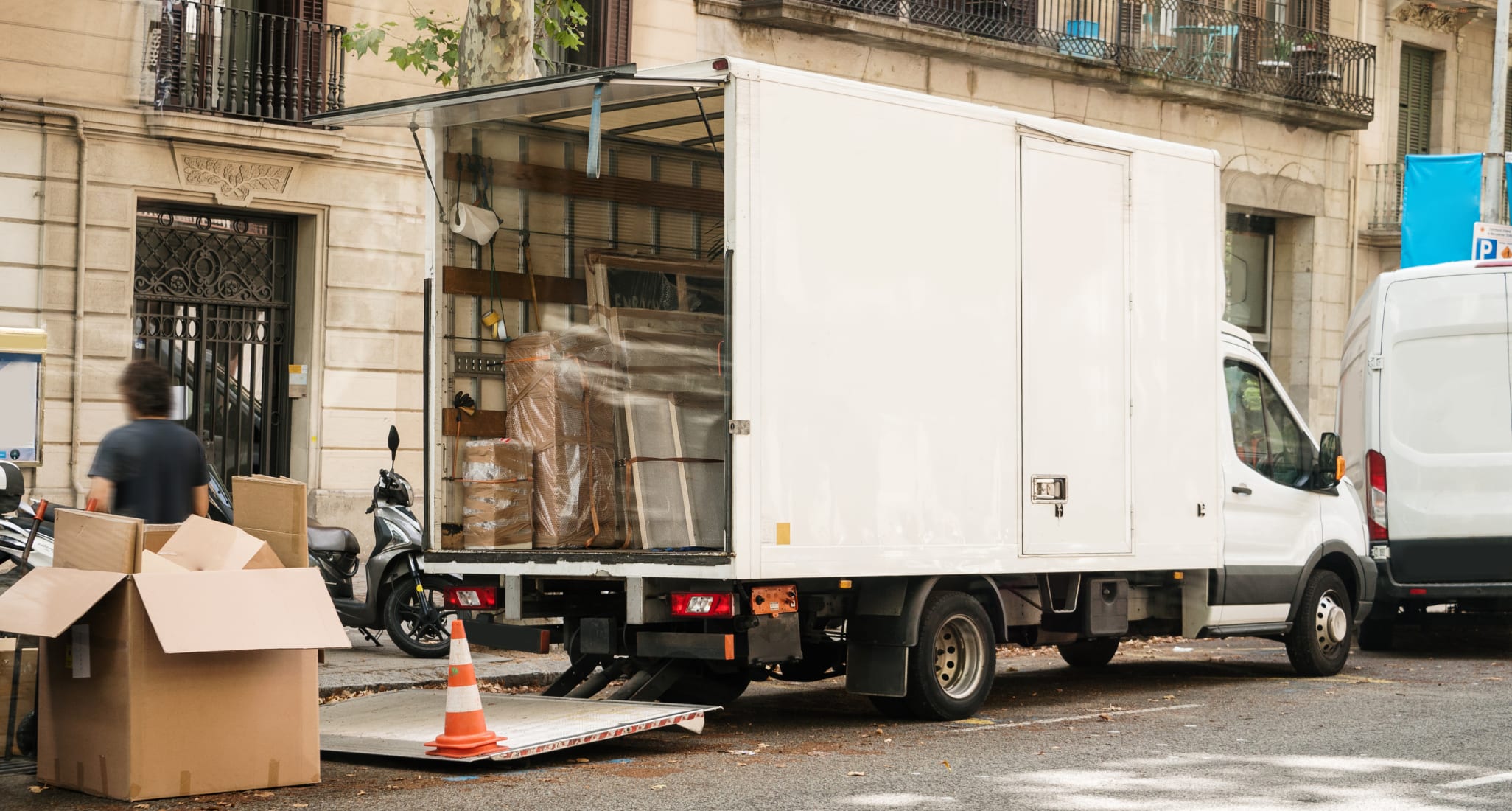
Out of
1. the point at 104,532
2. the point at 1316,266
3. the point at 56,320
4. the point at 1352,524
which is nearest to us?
the point at 104,532

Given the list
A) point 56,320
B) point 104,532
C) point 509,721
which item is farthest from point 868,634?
point 56,320

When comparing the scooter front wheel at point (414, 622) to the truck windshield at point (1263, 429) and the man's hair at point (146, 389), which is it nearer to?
the man's hair at point (146, 389)

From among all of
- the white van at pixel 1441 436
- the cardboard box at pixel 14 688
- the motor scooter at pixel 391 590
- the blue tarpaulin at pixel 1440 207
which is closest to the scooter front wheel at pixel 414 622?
the motor scooter at pixel 391 590

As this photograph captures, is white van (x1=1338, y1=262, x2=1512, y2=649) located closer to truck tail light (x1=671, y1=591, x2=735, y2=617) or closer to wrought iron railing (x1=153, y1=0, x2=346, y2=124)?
truck tail light (x1=671, y1=591, x2=735, y2=617)

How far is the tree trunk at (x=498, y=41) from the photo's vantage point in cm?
1238

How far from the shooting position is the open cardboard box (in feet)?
21.5

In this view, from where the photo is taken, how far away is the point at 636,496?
901cm

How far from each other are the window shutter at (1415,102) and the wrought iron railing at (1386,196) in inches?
21.6

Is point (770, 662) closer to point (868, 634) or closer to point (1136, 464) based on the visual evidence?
point (868, 634)

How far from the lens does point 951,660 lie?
923 centimetres

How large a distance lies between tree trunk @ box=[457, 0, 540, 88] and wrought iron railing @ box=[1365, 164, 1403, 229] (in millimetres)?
18638

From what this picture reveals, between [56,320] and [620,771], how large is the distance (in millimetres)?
10237

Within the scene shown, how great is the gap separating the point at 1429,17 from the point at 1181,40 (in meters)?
6.19

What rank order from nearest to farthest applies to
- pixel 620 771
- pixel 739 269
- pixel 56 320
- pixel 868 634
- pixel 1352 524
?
1. pixel 620 771
2. pixel 739 269
3. pixel 868 634
4. pixel 1352 524
5. pixel 56 320
